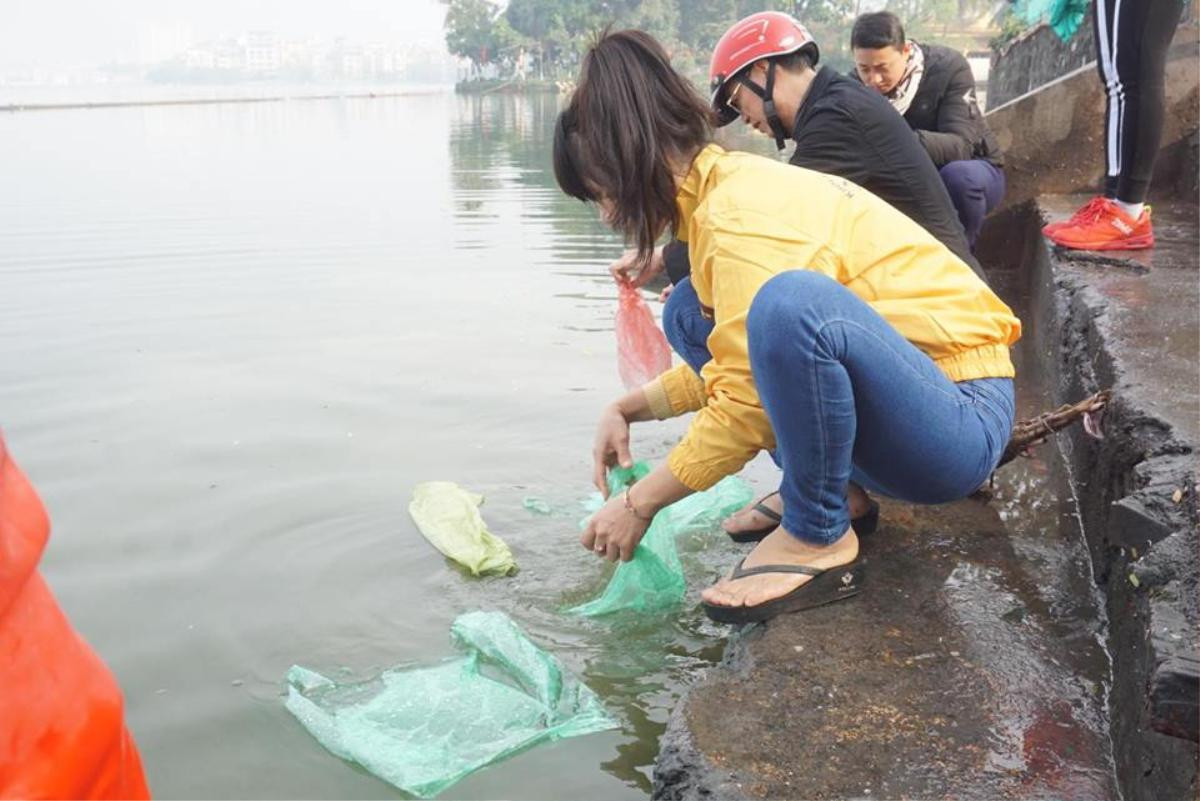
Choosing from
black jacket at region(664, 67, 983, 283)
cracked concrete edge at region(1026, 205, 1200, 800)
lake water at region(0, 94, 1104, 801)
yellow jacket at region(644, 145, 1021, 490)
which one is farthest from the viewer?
black jacket at region(664, 67, 983, 283)

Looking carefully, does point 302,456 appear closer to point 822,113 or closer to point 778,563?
point 822,113

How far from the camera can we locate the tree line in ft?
193

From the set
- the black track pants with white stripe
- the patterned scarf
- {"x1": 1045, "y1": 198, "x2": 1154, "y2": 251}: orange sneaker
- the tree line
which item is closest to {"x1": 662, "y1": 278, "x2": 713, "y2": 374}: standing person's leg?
{"x1": 1045, "y1": 198, "x2": 1154, "y2": 251}: orange sneaker

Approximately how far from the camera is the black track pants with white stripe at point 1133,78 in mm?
3605

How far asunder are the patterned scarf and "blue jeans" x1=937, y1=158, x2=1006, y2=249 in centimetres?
29

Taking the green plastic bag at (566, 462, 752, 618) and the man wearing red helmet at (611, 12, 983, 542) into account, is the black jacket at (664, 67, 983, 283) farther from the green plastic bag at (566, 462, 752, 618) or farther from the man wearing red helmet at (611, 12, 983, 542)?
the green plastic bag at (566, 462, 752, 618)

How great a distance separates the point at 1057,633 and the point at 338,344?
3901 mm

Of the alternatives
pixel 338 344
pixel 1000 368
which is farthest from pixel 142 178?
pixel 1000 368

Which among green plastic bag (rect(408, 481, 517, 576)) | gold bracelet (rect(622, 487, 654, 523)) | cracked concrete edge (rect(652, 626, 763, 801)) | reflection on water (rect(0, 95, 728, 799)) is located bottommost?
reflection on water (rect(0, 95, 728, 799))

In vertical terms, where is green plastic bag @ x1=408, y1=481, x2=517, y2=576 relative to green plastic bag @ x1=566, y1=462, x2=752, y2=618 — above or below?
below

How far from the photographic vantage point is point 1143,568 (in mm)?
1689

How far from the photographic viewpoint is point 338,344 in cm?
534

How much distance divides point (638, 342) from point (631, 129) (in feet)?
5.10

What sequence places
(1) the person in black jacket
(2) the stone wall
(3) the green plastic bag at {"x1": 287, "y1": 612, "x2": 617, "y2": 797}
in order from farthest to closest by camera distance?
1. (2) the stone wall
2. (1) the person in black jacket
3. (3) the green plastic bag at {"x1": 287, "y1": 612, "x2": 617, "y2": 797}
